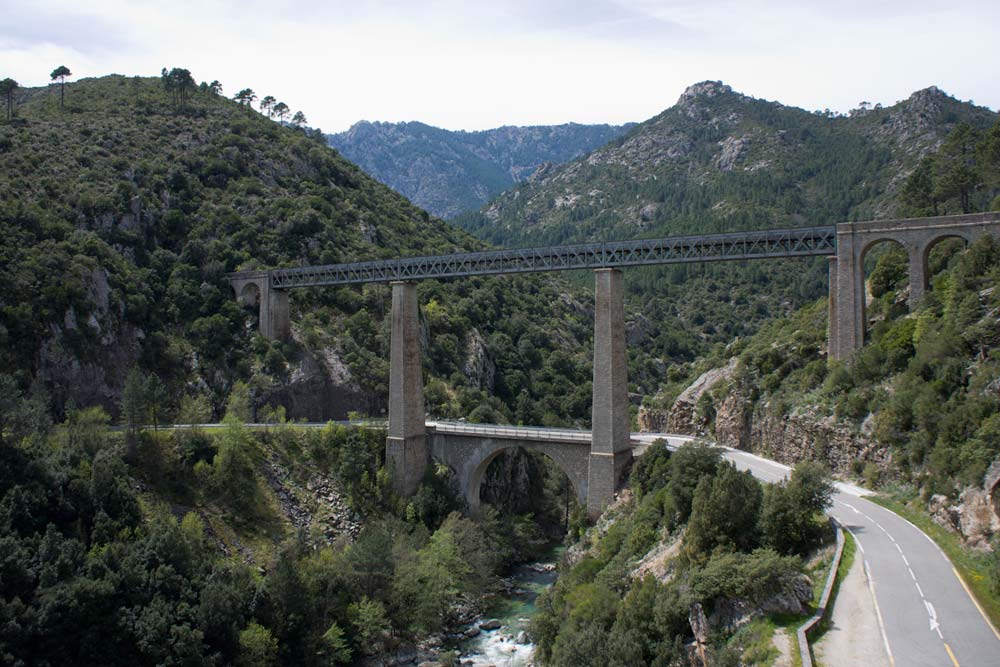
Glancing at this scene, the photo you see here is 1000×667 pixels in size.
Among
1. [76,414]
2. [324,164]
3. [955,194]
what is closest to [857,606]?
[955,194]

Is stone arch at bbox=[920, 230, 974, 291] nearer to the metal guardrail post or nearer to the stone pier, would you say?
the stone pier

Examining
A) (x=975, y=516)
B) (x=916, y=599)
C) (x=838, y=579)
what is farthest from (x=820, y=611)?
(x=975, y=516)

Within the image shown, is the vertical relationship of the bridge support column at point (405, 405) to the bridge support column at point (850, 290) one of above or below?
below

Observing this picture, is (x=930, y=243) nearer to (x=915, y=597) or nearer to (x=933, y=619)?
(x=915, y=597)

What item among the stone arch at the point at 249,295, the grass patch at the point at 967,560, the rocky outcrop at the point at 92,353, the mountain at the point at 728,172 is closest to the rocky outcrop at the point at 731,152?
the mountain at the point at 728,172

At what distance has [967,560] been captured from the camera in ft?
79.0

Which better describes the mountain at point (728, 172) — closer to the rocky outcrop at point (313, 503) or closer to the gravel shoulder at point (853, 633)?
the rocky outcrop at point (313, 503)

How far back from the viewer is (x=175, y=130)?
8312 cm

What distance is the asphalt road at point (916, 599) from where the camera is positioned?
19.2 metres

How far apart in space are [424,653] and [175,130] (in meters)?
64.0

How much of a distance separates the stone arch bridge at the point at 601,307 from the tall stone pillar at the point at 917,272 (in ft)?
0.15

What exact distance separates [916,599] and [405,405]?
3431 cm

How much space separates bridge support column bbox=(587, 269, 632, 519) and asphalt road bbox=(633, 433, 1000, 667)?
14.1m

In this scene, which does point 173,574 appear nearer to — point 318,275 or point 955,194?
point 318,275
